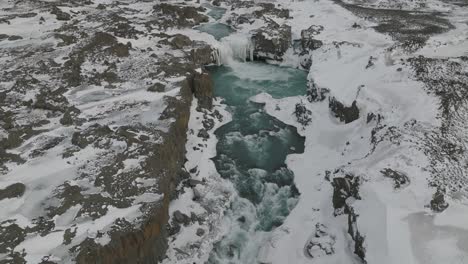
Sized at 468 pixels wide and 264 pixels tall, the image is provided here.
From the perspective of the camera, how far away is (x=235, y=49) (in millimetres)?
30656

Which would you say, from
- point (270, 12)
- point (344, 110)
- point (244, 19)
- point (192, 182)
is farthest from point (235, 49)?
point (192, 182)

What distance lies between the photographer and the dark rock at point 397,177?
1459cm

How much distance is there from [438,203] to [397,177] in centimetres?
165

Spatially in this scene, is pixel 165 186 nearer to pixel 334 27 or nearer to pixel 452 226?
pixel 452 226

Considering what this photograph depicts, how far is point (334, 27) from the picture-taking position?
3256 cm

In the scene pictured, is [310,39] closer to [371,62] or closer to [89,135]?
[371,62]

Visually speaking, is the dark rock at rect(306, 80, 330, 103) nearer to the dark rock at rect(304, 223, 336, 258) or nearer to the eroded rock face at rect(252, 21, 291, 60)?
the eroded rock face at rect(252, 21, 291, 60)

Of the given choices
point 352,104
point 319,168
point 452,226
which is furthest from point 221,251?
point 352,104

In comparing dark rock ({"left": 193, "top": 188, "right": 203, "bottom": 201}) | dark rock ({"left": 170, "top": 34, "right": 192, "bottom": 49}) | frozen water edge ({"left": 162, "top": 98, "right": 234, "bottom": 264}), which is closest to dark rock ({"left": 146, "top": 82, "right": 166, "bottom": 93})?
frozen water edge ({"left": 162, "top": 98, "right": 234, "bottom": 264})

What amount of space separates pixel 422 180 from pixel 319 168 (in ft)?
16.8

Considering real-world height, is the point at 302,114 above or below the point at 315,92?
below

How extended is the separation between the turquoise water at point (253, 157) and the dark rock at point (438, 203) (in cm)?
541

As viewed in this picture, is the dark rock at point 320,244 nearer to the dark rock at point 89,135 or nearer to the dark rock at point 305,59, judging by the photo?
the dark rock at point 89,135

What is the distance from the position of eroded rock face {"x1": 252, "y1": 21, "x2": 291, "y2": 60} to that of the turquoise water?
1741 mm
